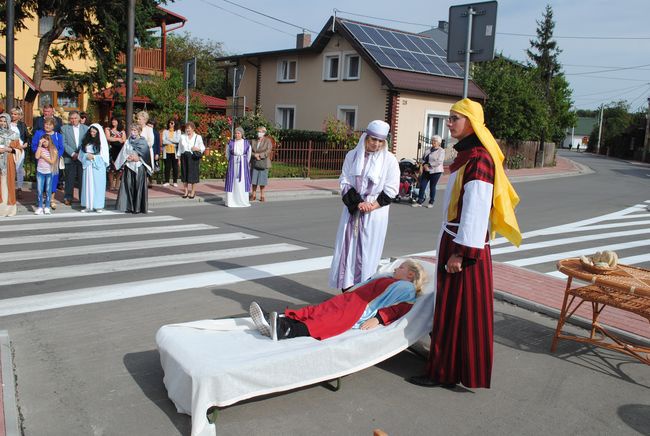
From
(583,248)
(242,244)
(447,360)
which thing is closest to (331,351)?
(447,360)

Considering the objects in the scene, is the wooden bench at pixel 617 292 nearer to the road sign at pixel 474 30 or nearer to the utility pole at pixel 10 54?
the road sign at pixel 474 30

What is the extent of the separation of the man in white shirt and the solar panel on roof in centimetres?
1772

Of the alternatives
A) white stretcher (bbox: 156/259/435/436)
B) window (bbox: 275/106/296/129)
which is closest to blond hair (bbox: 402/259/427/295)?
white stretcher (bbox: 156/259/435/436)

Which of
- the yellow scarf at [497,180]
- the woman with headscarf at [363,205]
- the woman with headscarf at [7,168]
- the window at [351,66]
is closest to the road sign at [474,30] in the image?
the woman with headscarf at [363,205]

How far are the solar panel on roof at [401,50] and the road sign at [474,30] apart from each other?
20539mm

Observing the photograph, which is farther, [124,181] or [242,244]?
[124,181]

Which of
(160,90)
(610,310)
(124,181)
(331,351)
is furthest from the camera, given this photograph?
(160,90)

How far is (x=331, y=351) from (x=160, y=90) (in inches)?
734

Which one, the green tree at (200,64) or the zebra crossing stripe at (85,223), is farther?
the green tree at (200,64)

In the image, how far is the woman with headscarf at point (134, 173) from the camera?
12328 mm

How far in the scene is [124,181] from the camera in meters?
12.4

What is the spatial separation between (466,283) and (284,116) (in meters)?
31.4

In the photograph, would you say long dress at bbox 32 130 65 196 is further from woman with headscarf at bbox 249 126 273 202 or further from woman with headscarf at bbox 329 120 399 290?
woman with headscarf at bbox 329 120 399 290

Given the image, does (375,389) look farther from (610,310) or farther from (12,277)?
(12,277)
